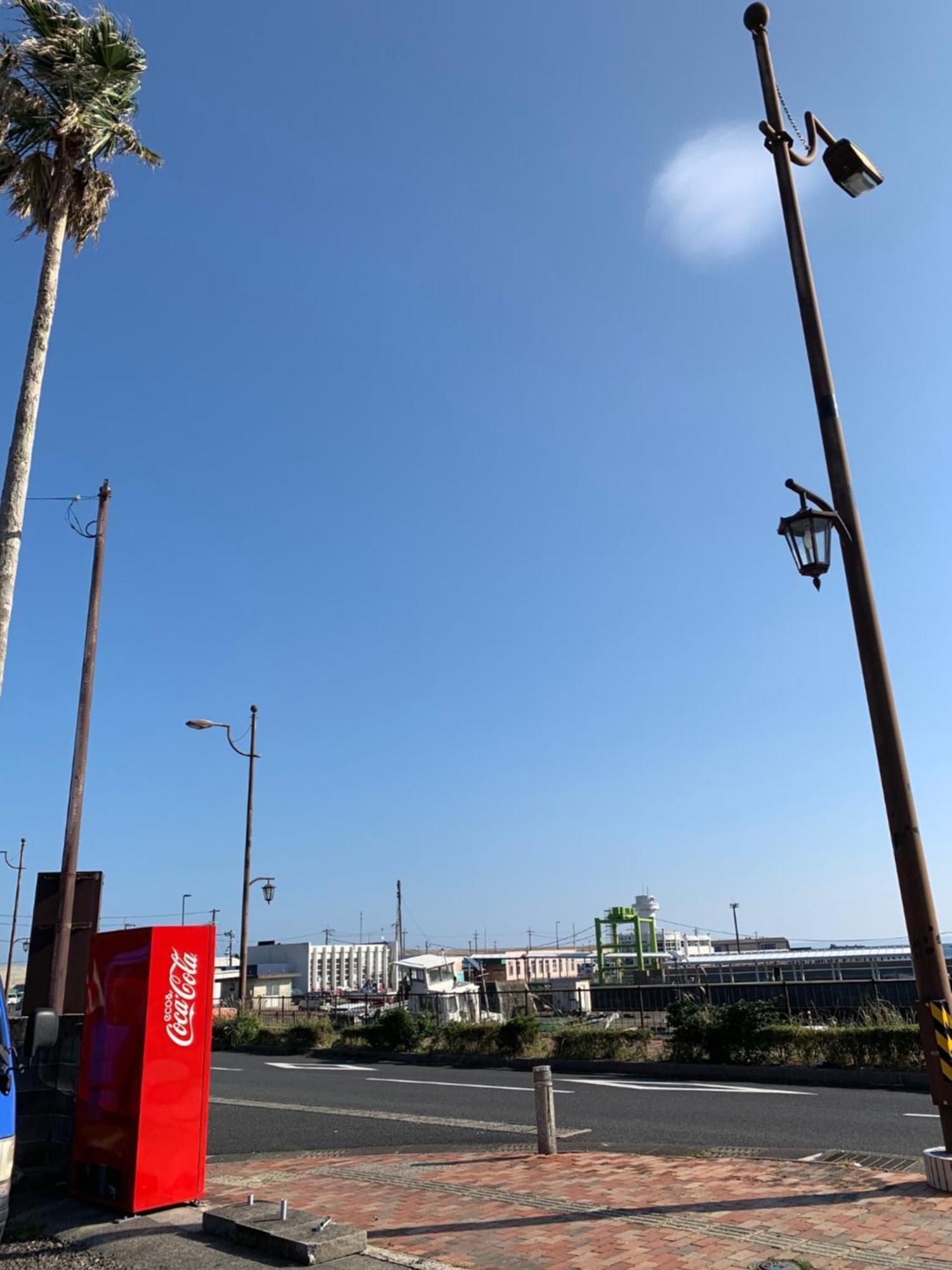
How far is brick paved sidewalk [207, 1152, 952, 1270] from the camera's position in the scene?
562 cm

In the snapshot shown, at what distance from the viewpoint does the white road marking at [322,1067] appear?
65.4 feet

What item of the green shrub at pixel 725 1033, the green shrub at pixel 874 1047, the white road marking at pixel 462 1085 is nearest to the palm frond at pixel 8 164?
the white road marking at pixel 462 1085

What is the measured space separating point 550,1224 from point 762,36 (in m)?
10.2

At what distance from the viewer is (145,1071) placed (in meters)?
7.25

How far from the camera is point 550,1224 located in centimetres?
649

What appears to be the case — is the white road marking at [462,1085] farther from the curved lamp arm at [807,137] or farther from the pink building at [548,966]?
the pink building at [548,966]

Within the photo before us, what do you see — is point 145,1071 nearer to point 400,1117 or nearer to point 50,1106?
point 50,1106

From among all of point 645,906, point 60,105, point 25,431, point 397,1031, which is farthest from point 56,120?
point 645,906

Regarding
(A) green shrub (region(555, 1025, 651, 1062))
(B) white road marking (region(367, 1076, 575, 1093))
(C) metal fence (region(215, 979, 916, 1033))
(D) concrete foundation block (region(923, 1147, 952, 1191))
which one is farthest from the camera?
(C) metal fence (region(215, 979, 916, 1033))

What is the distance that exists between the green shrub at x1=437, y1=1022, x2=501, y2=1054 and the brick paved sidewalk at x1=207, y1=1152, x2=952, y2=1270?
38.4 ft

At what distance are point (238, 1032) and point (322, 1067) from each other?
23.1 ft

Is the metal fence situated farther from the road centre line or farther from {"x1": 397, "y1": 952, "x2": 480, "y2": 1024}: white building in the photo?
the road centre line

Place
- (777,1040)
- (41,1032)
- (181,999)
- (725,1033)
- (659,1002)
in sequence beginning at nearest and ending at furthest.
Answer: (41,1032) → (181,999) → (777,1040) → (725,1033) → (659,1002)

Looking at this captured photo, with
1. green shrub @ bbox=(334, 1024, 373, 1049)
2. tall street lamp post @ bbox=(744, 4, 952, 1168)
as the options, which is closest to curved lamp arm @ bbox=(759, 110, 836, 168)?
tall street lamp post @ bbox=(744, 4, 952, 1168)
